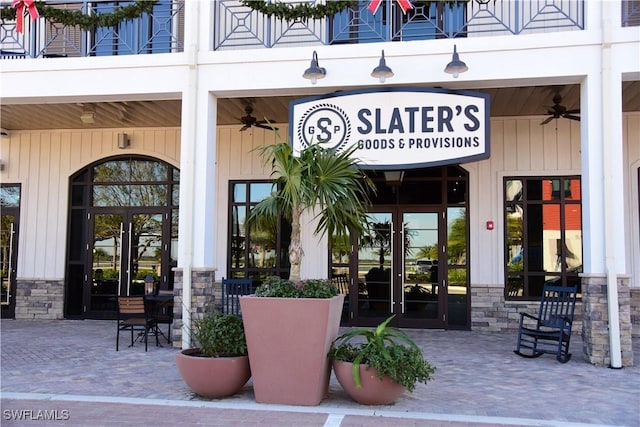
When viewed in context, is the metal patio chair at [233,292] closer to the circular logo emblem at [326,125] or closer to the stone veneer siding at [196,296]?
the stone veneer siding at [196,296]

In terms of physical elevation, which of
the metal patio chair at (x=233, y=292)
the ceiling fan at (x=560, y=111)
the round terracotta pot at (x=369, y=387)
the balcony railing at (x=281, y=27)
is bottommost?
the round terracotta pot at (x=369, y=387)

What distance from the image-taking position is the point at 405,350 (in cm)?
484

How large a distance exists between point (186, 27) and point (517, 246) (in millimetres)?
6220

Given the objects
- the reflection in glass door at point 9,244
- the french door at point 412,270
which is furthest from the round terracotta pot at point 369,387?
the reflection in glass door at point 9,244

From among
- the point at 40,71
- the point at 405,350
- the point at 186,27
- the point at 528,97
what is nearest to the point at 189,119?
the point at 186,27

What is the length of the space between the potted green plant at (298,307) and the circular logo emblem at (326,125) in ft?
6.65

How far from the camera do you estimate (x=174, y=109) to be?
9.49 meters

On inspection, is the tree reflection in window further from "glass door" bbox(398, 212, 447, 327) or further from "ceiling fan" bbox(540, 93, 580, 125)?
"ceiling fan" bbox(540, 93, 580, 125)

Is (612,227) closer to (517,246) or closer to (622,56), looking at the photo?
(622,56)

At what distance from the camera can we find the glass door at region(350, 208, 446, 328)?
973 centimetres

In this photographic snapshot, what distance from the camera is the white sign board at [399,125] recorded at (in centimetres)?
707

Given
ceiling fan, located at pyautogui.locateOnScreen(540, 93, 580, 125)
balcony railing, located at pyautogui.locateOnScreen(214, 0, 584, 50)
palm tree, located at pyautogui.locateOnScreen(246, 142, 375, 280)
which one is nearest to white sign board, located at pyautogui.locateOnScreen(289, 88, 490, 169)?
balcony railing, located at pyautogui.locateOnScreen(214, 0, 584, 50)

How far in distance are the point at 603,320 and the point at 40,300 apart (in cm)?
943

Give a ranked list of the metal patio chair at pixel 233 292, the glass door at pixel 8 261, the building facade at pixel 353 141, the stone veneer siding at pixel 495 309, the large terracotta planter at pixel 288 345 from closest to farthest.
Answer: the large terracotta planter at pixel 288 345 < the building facade at pixel 353 141 < the metal patio chair at pixel 233 292 < the stone veneer siding at pixel 495 309 < the glass door at pixel 8 261
